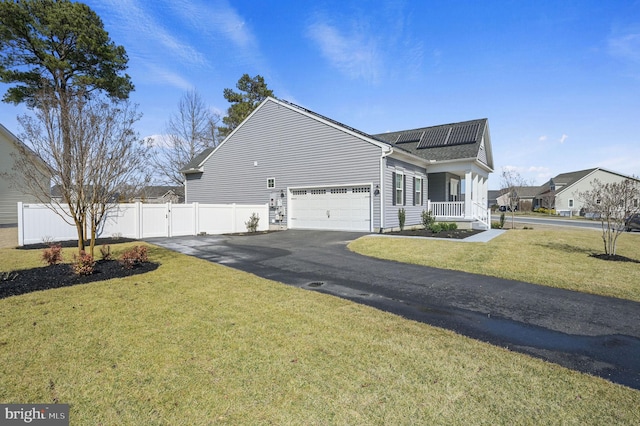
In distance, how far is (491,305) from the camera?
5434 mm

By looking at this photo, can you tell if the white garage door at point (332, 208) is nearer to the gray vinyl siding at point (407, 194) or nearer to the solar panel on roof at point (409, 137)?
the gray vinyl siding at point (407, 194)

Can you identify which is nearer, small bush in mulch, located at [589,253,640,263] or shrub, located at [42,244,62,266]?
shrub, located at [42,244,62,266]

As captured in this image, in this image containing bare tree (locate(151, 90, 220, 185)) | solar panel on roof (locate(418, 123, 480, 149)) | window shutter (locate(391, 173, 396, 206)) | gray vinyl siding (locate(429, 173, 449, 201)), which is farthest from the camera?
bare tree (locate(151, 90, 220, 185))

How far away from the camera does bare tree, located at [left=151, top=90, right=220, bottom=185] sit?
3219 centimetres

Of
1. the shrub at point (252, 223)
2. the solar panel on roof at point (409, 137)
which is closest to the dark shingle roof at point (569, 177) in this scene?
the solar panel on roof at point (409, 137)

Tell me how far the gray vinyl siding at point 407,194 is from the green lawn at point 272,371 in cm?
1067

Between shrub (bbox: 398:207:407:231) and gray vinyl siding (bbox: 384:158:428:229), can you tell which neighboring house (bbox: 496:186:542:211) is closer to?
gray vinyl siding (bbox: 384:158:428:229)

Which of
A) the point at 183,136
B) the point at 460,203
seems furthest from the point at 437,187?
the point at 183,136

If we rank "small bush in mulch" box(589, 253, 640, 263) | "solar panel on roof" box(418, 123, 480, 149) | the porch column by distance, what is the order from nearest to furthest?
"small bush in mulch" box(589, 253, 640, 263), the porch column, "solar panel on roof" box(418, 123, 480, 149)

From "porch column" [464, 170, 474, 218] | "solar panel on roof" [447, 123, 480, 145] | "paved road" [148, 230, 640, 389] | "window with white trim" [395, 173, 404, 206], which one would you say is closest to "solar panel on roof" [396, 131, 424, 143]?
"solar panel on roof" [447, 123, 480, 145]

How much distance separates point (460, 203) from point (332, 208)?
7199 millimetres

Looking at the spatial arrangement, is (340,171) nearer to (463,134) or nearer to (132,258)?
(463,134)

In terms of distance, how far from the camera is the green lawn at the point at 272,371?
246cm

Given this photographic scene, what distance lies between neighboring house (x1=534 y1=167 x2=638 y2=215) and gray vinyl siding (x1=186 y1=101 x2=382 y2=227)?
44011mm
